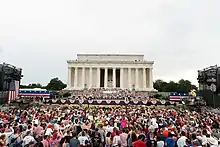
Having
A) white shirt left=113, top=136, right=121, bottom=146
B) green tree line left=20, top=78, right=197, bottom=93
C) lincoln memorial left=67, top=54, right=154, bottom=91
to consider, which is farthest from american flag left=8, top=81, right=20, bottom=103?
green tree line left=20, top=78, right=197, bottom=93

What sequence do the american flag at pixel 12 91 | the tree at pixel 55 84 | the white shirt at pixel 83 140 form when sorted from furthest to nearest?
the tree at pixel 55 84 → the american flag at pixel 12 91 → the white shirt at pixel 83 140

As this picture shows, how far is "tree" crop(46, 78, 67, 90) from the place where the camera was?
98800 mm

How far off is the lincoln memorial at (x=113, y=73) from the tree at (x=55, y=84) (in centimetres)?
1991

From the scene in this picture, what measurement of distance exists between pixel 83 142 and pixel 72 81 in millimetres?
76761

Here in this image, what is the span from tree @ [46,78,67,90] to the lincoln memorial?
1991 cm

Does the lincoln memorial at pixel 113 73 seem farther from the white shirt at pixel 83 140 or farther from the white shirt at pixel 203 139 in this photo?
the white shirt at pixel 83 140

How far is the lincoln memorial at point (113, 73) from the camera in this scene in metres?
81.0

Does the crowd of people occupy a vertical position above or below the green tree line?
below

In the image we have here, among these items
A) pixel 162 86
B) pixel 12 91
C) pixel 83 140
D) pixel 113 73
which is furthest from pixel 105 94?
pixel 162 86

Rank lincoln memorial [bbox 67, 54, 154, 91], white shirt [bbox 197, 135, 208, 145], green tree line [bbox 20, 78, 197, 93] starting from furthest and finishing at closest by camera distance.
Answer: green tree line [bbox 20, 78, 197, 93] < lincoln memorial [bbox 67, 54, 154, 91] < white shirt [bbox 197, 135, 208, 145]

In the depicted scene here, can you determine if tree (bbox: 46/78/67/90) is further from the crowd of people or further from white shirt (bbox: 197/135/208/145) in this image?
white shirt (bbox: 197/135/208/145)

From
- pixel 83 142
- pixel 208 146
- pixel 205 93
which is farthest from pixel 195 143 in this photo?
pixel 205 93

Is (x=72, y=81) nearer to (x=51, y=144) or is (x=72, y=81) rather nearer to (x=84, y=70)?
(x=84, y=70)

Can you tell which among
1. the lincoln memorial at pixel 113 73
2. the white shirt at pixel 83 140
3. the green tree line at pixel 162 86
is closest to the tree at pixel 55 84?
the green tree line at pixel 162 86
